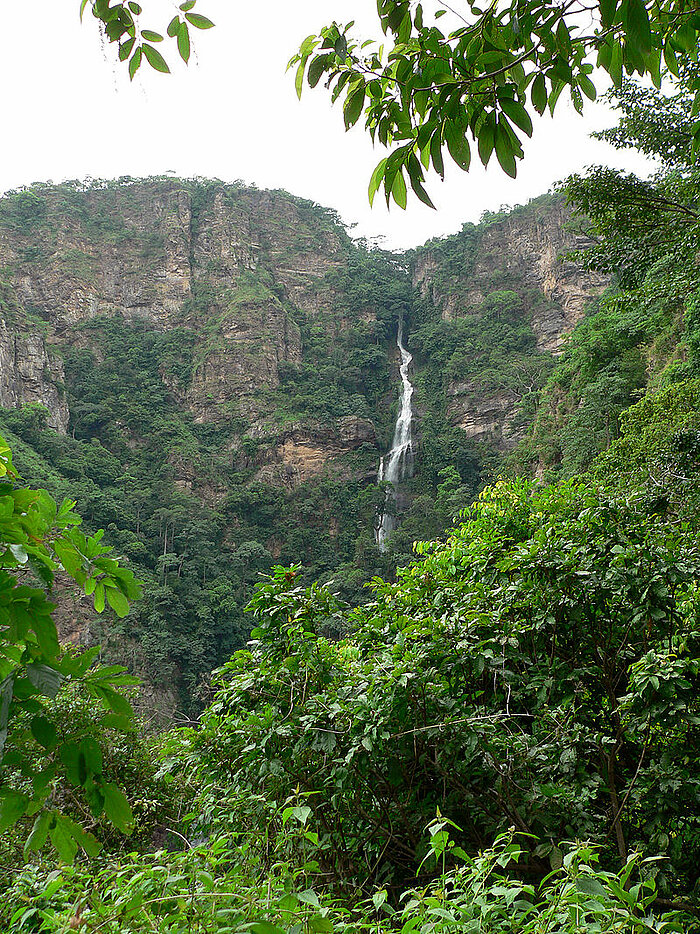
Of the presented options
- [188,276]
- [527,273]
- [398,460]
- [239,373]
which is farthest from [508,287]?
[188,276]

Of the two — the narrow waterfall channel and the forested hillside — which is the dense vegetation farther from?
the narrow waterfall channel

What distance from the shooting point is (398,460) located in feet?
113

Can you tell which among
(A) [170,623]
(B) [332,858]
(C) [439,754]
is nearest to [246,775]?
(B) [332,858]

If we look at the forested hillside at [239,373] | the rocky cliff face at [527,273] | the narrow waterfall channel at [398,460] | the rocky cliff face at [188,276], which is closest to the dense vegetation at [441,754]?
the forested hillside at [239,373]

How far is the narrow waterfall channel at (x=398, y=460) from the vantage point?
104ft

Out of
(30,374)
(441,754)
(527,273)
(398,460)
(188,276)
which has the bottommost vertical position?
(441,754)

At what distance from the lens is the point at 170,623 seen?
26.2m

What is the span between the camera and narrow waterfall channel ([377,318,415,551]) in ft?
104

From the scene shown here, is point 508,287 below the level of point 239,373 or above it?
above

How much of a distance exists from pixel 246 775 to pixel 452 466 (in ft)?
101

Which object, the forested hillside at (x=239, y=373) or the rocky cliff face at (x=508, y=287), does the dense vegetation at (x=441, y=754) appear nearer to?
the forested hillside at (x=239, y=373)

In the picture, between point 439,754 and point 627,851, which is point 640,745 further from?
point 439,754

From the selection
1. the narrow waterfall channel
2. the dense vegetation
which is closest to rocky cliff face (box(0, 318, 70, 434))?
the narrow waterfall channel

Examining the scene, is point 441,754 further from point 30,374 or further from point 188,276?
point 188,276
